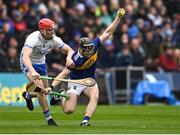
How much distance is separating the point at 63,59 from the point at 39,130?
1386cm

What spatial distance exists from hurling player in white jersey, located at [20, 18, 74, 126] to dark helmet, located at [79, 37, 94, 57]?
1.22 feet

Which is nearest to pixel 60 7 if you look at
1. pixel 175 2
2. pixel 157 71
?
pixel 157 71

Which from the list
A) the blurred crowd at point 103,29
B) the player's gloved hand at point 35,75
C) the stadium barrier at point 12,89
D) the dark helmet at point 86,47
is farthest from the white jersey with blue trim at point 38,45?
the blurred crowd at point 103,29

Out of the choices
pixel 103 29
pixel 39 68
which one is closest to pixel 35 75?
pixel 39 68

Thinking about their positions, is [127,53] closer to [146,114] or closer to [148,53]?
[148,53]

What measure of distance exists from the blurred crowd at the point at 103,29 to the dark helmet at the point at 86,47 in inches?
415

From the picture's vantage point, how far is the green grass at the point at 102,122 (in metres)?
16.6

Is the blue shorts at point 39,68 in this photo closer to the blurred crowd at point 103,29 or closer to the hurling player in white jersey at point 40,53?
the hurling player in white jersey at point 40,53

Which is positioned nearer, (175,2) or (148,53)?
(148,53)

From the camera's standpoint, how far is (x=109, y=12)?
113 ft

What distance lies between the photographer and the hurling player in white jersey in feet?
58.6

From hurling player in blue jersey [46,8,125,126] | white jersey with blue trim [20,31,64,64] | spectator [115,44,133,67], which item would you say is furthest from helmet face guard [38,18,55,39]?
spectator [115,44,133,67]

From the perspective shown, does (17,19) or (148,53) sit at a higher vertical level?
(17,19)

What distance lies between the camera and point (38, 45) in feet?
59.9
